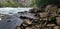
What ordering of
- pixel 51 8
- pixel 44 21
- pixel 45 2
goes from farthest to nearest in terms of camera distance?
1. pixel 45 2
2. pixel 51 8
3. pixel 44 21

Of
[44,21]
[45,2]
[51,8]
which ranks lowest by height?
[44,21]

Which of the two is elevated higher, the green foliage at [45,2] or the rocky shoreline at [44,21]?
the green foliage at [45,2]

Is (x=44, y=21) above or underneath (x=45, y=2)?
underneath

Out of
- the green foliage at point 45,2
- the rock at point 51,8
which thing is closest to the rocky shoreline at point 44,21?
the rock at point 51,8

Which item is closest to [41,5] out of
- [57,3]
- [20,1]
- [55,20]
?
[57,3]

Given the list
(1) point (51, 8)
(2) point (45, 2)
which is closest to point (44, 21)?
(1) point (51, 8)

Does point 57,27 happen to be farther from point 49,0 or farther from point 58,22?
point 49,0

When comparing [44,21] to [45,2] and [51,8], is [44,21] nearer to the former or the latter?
[51,8]

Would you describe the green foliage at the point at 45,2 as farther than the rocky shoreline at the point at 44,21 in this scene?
Yes

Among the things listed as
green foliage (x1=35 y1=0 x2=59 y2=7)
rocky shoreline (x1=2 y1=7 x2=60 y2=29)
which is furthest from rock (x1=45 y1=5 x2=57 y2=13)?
green foliage (x1=35 y1=0 x2=59 y2=7)

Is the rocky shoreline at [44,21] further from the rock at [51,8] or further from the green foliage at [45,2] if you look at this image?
the green foliage at [45,2]

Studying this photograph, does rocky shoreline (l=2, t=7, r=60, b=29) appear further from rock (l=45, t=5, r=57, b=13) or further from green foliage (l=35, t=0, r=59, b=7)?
green foliage (l=35, t=0, r=59, b=7)

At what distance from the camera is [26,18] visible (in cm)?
409

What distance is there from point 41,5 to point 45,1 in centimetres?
28
